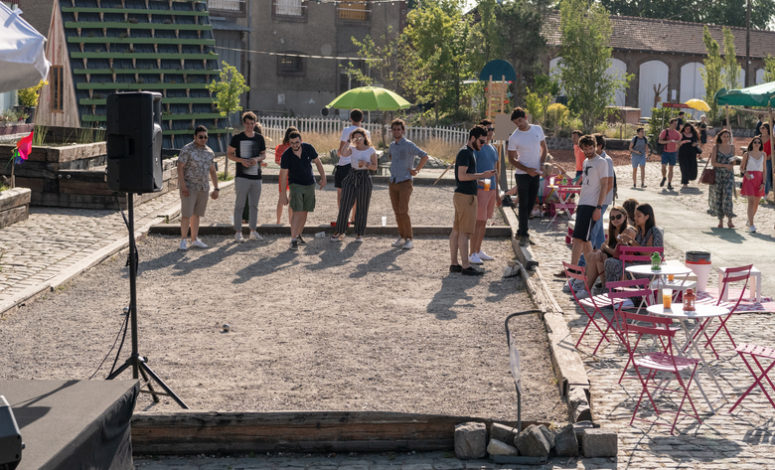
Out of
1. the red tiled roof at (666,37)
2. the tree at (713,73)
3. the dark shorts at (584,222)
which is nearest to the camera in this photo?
the dark shorts at (584,222)

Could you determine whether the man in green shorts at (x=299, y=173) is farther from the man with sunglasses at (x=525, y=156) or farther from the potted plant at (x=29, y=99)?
the potted plant at (x=29, y=99)

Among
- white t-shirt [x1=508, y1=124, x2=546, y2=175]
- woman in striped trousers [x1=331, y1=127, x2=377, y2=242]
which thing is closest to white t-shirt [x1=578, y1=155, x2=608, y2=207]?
white t-shirt [x1=508, y1=124, x2=546, y2=175]

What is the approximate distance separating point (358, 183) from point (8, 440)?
1020cm

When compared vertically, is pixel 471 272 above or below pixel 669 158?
below

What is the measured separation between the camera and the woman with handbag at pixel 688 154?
22219 millimetres

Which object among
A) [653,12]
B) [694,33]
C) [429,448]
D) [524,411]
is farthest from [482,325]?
[653,12]

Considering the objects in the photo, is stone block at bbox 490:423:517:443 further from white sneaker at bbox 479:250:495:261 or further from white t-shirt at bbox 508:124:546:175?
white t-shirt at bbox 508:124:546:175

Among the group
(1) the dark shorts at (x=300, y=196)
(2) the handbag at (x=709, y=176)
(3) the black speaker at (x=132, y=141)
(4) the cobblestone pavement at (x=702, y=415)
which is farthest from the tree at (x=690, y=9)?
(3) the black speaker at (x=132, y=141)

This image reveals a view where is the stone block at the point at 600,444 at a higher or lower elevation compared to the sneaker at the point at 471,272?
lower

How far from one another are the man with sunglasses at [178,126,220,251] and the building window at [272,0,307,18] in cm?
2909

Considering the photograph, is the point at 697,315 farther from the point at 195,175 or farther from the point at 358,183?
the point at 195,175

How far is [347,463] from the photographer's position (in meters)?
6.42

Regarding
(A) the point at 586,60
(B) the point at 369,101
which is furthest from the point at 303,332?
(A) the point at 586,60

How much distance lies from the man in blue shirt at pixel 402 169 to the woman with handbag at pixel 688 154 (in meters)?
10.3
